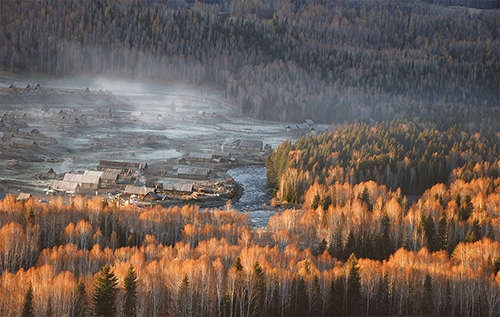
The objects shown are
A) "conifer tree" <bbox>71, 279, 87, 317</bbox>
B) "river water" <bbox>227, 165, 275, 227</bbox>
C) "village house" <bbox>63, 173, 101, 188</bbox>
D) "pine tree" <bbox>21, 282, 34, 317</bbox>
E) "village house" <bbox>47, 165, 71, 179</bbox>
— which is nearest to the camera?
"pine tree" <bbox>21, 282, 34, 317</bbox>

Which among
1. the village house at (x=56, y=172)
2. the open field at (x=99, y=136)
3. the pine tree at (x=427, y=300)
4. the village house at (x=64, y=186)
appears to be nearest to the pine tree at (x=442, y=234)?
the pine tree at (x=427, y=300)

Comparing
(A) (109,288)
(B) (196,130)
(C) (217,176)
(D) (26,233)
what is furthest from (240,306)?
(B) (196,130)

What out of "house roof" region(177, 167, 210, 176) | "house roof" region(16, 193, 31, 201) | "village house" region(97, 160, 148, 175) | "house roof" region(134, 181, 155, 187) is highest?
"house roof" region(16, 193, 31, 201)

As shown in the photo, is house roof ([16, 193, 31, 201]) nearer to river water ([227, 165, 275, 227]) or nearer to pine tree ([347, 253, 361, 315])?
river water ([227, 165, 275, 227])

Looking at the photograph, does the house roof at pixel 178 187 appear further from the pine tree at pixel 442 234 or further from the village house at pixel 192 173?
the pine tree at pixel 442 234

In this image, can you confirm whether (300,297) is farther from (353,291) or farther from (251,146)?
(251,146)

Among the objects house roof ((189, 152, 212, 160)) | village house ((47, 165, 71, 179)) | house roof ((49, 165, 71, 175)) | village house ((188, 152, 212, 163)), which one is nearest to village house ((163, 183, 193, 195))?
house roof ((49, 165, 71, 175))
